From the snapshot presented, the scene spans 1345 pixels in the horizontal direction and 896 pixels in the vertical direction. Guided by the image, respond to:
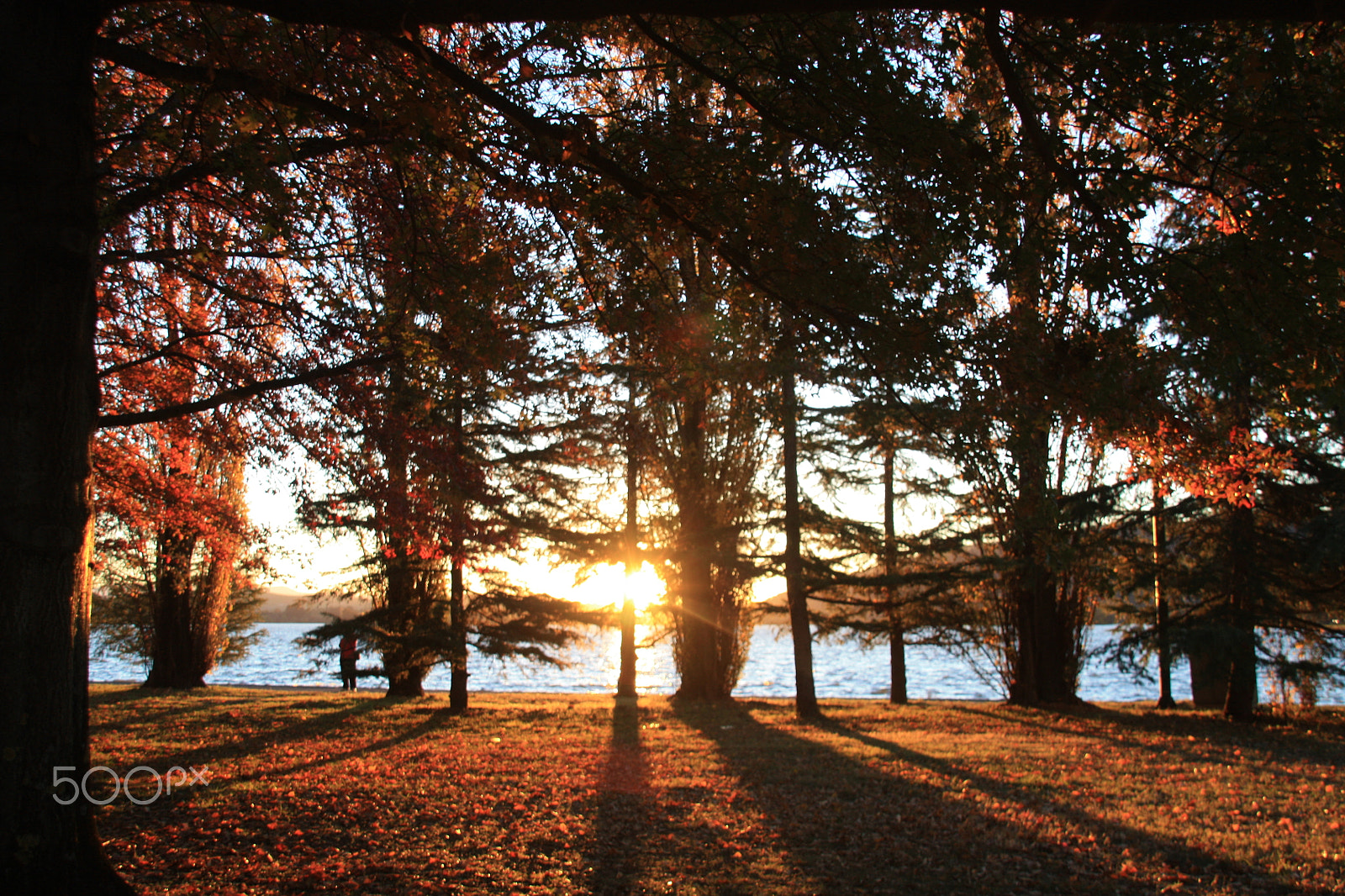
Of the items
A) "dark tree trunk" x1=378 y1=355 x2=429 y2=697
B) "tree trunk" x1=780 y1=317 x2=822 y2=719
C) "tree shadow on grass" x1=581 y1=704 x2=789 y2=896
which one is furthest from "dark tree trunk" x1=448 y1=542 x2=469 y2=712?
"tree shadow on grass" x1=581 y1=704 x2=789 y2=896

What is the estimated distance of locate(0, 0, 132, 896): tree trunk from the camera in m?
3.37

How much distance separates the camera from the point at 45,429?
3.48 m

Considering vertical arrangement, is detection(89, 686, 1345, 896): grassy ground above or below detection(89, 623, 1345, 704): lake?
above

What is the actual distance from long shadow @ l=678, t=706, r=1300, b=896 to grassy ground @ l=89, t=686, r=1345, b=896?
3cm

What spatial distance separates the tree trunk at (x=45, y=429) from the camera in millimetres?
3371

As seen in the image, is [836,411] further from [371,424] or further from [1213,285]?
[1213,285]

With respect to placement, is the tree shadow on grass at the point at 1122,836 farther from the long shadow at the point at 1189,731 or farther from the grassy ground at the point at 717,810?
the long shadow at the point at 1189,731

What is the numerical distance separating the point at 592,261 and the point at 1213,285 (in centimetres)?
385

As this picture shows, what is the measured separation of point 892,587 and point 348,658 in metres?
12.9

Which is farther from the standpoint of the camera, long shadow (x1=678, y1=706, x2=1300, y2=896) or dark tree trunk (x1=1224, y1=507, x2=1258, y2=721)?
dark tree trunk (x1=1224, y1=507, x2=1258, y2=721)

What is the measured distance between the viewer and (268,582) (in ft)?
45.4

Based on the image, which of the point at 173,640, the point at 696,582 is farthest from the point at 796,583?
the point at 173,640

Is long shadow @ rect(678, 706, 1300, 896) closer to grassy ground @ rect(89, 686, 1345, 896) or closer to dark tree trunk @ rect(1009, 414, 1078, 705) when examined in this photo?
grassy ground @ rect(89, 686, 1345, 896)

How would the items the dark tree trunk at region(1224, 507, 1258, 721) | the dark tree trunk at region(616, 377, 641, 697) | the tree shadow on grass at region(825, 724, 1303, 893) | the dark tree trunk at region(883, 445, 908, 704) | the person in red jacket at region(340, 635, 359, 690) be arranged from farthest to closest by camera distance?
the dark tree trunk at region(883, 445, 908, 704) < the person in red jacket at region(340, 635, 359, 690) < the dark tree trunk at region(1224, 507, 1258, 721) < the dark tree trunk at region(616, 377, 641, 697) < the tree shadow on grass at region(825, 724, 1303, 893)
